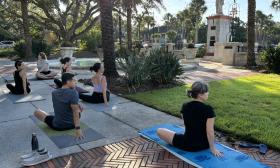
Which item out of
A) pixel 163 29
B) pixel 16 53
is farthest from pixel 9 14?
pixel 163 29

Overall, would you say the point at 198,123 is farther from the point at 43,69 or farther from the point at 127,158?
the point at 43,69

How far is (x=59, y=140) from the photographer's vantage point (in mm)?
4996

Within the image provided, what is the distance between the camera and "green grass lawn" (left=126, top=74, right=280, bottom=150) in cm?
538

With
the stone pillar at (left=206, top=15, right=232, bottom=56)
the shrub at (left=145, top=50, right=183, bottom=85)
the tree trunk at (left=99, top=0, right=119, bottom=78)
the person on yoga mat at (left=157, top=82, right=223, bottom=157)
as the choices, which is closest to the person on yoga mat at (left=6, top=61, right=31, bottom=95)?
the tree trunk at (left=99, top=0, right=119, bottom=78)

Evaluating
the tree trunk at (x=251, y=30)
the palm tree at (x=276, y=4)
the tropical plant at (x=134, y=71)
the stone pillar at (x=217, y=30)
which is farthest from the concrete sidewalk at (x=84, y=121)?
the palm tree at (x=276, y=4)

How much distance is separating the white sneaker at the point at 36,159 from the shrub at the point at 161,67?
579cm

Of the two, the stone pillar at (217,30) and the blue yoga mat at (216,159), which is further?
the stone pillar at (217,30)

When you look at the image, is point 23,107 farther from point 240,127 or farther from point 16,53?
point 16,53

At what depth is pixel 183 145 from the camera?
14.0 feet

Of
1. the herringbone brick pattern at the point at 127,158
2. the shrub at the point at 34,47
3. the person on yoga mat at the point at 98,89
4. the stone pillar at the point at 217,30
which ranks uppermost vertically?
the stone pillar at the point at 217,30

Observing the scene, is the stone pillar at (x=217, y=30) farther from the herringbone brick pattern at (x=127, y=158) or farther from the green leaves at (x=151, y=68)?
the herringbone brick pattern at (x=127, y=158)

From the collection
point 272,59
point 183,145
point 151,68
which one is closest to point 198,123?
A: point 183,145

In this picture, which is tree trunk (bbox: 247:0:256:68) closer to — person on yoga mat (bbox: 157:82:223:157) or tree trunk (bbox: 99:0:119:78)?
tree trunk (bbox: 99:0:119:78)

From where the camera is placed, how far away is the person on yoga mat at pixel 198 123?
391 centimetres
